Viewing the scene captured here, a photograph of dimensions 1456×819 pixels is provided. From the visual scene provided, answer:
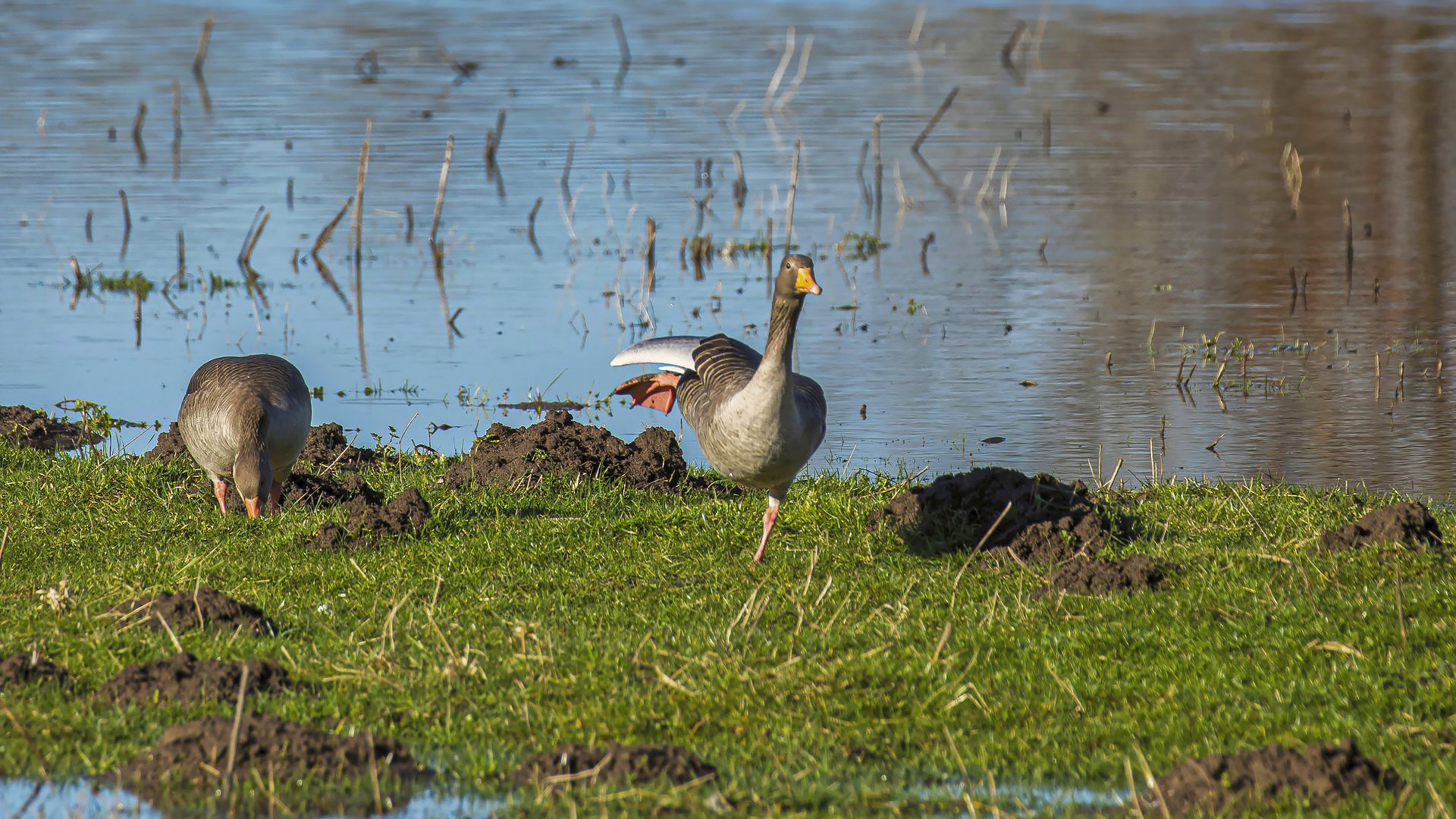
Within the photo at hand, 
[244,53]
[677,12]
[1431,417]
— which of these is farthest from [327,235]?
[677,12]

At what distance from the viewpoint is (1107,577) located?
27.2ft

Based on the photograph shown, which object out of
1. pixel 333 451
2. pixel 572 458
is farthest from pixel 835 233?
pixel 572 458

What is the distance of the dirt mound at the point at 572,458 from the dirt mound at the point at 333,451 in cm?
117

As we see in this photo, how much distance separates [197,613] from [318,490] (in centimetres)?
323

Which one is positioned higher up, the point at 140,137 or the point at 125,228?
the point at 140,137

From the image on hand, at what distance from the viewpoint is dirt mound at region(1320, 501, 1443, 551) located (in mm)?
8625

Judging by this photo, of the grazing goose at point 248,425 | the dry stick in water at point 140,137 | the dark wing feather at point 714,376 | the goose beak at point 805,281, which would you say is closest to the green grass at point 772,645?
the grazing goose at point 248,425

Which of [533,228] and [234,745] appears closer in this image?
[234,745]

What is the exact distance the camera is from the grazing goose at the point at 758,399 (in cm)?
836

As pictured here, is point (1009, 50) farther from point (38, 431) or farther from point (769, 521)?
point (769, 521)

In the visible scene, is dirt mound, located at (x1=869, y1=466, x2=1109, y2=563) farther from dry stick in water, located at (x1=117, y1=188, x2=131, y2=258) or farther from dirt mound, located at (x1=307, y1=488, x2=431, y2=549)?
dry stick in water, located at (x1=117, y1=188, x2=131, y2=258)

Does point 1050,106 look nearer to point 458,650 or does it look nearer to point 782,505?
point 782,505

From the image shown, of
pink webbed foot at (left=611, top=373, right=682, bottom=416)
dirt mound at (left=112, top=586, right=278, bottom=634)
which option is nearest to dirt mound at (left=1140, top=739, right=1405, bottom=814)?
dirt mound at (left=112, top=586, right=278, bottom=634)

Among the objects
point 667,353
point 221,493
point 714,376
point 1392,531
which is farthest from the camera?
point 221,493
